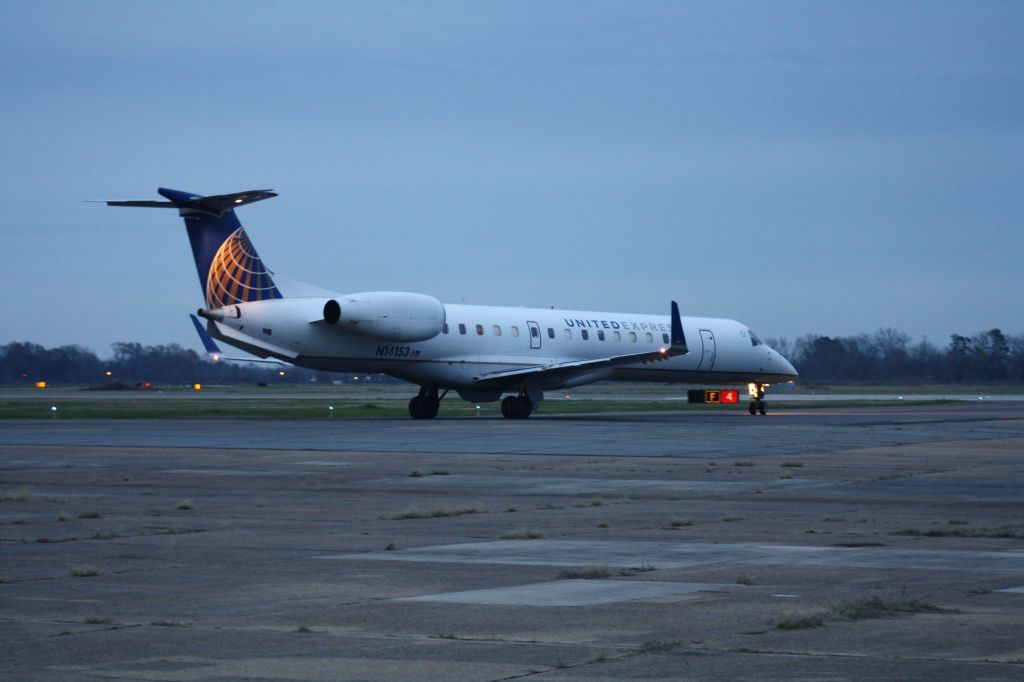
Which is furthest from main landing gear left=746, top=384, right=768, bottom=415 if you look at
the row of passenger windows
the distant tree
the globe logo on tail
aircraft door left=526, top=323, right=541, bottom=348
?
the distant tree

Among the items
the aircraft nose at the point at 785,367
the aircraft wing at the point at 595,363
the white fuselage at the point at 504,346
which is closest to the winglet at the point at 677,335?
the aircraft wing at the point at 595,363

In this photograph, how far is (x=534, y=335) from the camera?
44.9 m

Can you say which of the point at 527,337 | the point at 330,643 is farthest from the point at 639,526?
the point at 527,337

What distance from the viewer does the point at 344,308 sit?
38.7m

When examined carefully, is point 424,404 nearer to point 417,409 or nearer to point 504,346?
point 417,409

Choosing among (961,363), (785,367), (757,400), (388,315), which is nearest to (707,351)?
(757,400)

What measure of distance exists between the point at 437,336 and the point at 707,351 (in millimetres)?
11680

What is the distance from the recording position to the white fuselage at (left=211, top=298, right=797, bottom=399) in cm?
3872

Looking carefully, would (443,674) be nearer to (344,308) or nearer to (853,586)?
(853,586)

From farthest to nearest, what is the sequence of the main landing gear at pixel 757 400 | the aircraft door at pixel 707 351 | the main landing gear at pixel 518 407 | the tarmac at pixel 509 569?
the main landing gear at pixel 757 400 < the aircraft door at pixel 707 351 < the main landing gear at pixel 518 407 < the tarmac at pixel 509 569

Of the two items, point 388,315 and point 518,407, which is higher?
point 388,315

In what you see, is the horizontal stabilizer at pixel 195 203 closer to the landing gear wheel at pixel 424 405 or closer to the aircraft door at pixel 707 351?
the landing gear wheel at pixel 424 405

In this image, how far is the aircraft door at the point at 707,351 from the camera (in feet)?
161

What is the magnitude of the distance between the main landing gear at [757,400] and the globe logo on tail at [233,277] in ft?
63.3
